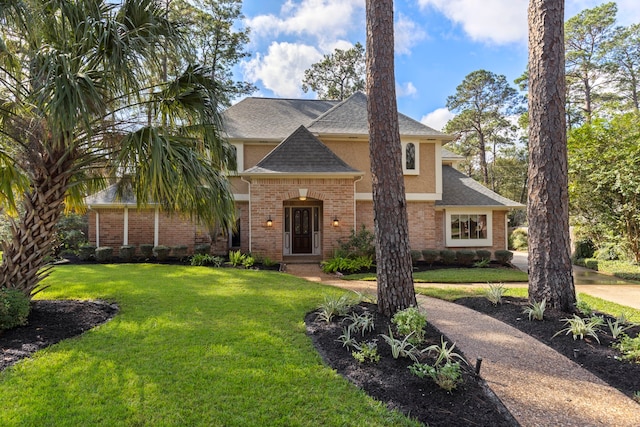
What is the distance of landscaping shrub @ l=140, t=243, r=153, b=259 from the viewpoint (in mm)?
13281

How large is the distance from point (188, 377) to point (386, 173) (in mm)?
4019

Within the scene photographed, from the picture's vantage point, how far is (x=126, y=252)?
13.0m

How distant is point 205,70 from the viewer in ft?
19.1

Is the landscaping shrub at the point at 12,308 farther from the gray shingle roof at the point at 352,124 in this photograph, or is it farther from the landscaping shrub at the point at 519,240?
the landscaping shrub at the point at 519,240

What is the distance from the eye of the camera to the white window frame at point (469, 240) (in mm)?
14781

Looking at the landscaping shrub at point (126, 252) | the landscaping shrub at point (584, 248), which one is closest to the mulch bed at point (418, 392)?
the landscaping shrub at point (126, 252)

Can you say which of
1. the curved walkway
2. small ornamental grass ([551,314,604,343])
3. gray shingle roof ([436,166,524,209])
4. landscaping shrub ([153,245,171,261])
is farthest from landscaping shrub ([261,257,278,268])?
small ornamental grass ([551,314,604,343])

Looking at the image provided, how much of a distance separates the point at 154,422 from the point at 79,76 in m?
4.36

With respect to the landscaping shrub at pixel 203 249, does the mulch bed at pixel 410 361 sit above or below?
below

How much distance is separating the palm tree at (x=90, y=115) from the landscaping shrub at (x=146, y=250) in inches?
329

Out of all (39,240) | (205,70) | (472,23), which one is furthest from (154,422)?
(472,23)

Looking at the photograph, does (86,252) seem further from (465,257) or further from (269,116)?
(465,257)

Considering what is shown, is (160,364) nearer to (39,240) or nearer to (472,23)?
(39,240)

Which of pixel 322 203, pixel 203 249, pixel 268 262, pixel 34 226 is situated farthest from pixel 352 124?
pixel 34 226
